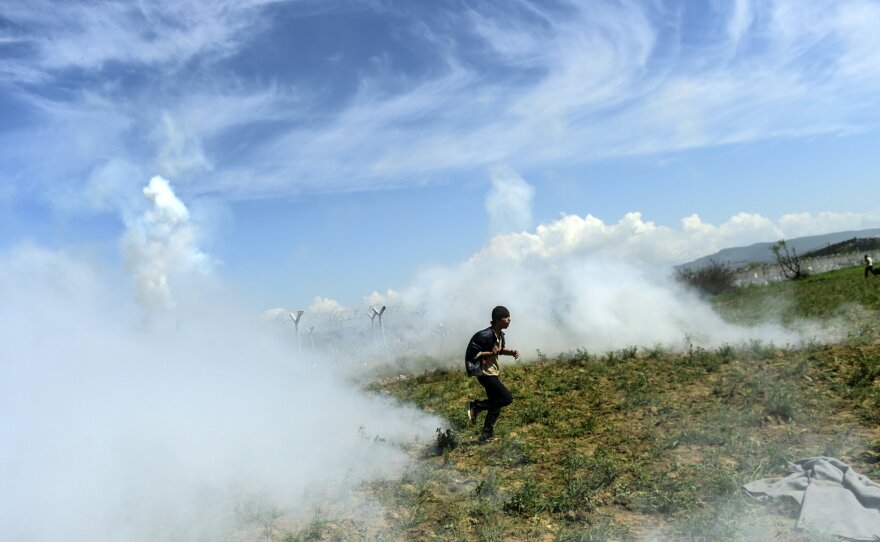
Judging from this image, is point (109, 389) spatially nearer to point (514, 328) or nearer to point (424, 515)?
point (424, 515)

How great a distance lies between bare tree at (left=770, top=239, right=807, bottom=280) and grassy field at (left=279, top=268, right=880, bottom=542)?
36.9m

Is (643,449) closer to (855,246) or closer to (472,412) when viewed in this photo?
(472,412)

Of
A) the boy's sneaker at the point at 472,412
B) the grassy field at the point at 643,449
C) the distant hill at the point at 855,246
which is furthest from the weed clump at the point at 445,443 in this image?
the distant hill at the point at 855,246

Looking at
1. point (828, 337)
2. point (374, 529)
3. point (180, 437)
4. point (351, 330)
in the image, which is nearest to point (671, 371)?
point (828, 337)

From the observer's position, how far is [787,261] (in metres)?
47.9

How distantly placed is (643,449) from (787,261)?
1863 inches

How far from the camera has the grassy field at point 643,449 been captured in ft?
18.5

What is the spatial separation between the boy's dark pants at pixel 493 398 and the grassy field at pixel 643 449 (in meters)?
0.33

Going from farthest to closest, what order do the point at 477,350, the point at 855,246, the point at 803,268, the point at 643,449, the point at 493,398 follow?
the point at 855,246
the point at 803,268
the point at 493,398
the point at 477,350
the point at 643,449

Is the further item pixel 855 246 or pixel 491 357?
pixel 855 246

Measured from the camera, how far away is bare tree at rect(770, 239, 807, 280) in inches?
1789

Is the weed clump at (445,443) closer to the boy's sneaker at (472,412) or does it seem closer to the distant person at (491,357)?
the boy's sneaker at (472,412)

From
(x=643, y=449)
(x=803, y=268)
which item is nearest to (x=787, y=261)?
(x=803, y=268)

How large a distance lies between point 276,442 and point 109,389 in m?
2.33
